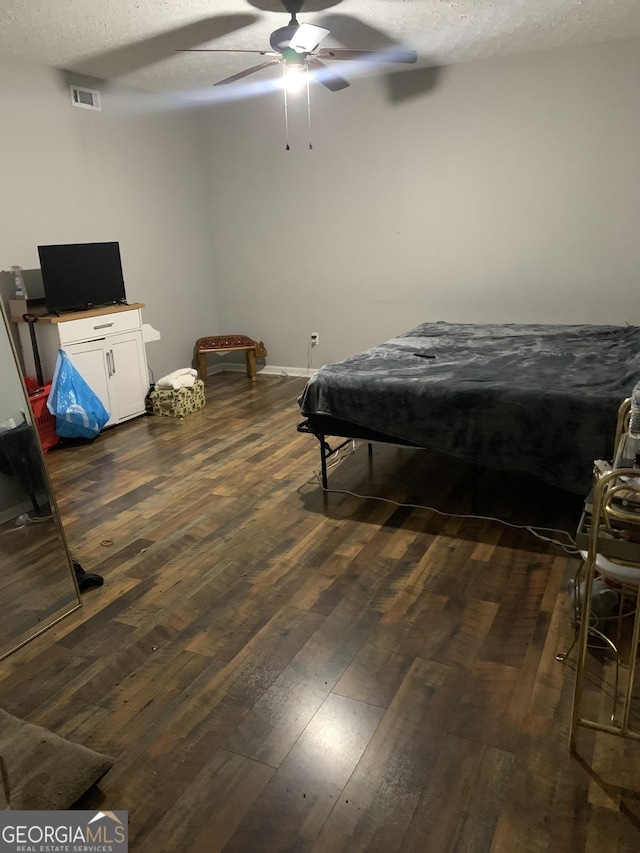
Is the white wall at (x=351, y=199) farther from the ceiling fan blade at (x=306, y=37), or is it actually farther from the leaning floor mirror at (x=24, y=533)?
the leaning floor mirror at (x=24, y=533)

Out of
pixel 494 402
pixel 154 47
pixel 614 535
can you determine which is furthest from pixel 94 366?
pixel 614 535

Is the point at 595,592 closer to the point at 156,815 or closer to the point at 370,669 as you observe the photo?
the point at 370,669

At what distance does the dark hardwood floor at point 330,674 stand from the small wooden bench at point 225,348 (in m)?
2.64

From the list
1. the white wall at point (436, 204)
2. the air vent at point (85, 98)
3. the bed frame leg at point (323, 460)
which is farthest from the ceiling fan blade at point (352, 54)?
the air vent at point (85, 98)

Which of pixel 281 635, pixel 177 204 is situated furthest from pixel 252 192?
pixel 281 635

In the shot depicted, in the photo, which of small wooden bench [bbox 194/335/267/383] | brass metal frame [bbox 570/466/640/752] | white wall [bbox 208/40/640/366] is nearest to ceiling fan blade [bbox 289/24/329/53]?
white wall [bbox 208/40/640/366]

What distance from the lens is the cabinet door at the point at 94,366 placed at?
4.36m

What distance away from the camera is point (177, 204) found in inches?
225

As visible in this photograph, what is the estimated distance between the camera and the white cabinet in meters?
4.29

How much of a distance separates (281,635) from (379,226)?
4055mm

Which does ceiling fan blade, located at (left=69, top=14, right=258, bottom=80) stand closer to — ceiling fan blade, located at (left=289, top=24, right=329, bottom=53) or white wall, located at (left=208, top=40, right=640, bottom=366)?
ceiling fan blade, located at (left=289, top=24, right=329, bottom=53)

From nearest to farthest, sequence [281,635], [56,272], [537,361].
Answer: [281,635], [537,361], [56,272]

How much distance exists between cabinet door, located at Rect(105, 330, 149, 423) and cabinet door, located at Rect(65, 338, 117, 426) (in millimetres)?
39

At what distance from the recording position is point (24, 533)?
272 centimetres
